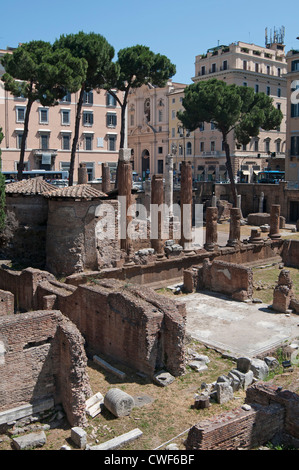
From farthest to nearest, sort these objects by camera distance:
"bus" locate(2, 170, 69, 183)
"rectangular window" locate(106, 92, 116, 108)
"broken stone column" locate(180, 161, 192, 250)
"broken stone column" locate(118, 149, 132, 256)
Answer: "rectangular window" locate(106, 92, 116, 108) < "bus" locate(2, 170, 69, 183) < "broken stone column" locate(180, 161, 192, 250) < "broken stone column" locate(118, 149, 132, 256)

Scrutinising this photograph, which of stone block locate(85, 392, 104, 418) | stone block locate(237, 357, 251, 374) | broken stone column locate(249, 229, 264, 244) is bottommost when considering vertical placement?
stone block locate(85, 392, 104, 418)

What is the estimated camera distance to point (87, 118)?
43656 mm

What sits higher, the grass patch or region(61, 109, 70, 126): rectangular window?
region(61, 109, 70, 126): rectangular window

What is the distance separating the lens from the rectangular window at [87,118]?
4341 cm

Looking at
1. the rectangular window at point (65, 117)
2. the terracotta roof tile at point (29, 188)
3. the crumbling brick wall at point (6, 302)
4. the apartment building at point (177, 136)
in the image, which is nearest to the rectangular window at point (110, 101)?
the rectangular window at point (65, 117)

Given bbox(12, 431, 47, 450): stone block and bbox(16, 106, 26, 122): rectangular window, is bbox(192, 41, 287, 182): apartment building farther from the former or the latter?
bbox(12, 431, 47, 450): stone block

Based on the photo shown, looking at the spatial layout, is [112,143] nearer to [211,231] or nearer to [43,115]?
[43,115]

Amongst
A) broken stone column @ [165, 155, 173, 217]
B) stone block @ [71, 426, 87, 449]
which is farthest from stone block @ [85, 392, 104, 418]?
broken stone column @ [165, 155, 173, 217]

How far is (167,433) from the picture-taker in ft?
29.5

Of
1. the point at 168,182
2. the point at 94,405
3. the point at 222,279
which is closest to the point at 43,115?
the point at 168,182

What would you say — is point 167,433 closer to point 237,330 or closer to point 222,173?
point 237,330

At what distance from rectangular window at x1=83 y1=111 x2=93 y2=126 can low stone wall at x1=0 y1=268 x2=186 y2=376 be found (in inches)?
1229

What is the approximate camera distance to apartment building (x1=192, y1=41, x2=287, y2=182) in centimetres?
4841

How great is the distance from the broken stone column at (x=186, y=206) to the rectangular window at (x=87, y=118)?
75.8 ft
